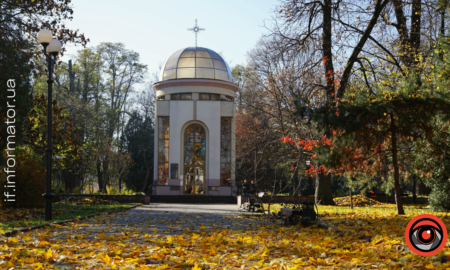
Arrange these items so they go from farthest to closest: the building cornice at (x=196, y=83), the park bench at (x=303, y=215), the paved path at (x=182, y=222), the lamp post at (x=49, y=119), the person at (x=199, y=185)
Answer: the building cornice at (x=196, y=83) < the person at (x=199, y=185) < the lamp post at (x=49, y=119) < the park bench at (x=303, y=215) < the paved path at (x=182, y=222)

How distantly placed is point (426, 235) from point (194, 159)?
2848 centimetres

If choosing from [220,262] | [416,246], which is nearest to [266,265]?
[220,262]

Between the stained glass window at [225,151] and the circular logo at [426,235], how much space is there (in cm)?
2758

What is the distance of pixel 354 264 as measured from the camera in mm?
5379

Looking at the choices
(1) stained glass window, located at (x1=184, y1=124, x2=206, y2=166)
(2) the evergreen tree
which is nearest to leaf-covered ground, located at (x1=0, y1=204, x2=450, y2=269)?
(1) stained glass window, located at (x1=184, y1=124, x2=206, y2=166)

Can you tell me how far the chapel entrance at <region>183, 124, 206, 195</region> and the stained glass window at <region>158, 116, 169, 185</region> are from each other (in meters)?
1.34

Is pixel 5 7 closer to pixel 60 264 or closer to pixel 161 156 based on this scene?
pixel 60 264

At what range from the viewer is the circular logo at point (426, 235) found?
9.75 ft

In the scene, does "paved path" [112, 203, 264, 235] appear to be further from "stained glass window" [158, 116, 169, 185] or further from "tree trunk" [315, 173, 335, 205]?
"stained glass window" [158, 116, 169, 185]

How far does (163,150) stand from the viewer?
31.1 metres

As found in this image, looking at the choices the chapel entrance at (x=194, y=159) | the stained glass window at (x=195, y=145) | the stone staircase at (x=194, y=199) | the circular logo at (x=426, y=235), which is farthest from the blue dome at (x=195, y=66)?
the circular logo at (x=426, y=235)

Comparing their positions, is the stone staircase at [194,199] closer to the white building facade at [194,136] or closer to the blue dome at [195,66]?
the white building facade at [194,136]

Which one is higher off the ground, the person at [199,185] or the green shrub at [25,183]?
the green shrub at [25,183]

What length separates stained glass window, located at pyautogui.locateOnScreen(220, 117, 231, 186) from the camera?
30656mm
